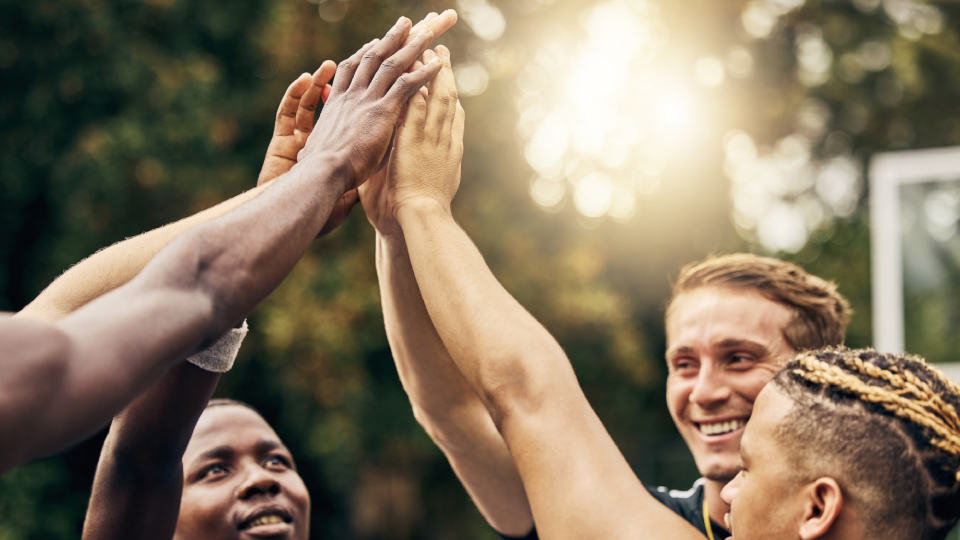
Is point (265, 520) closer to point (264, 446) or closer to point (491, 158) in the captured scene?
point (264, 446)

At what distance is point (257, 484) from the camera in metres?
2.97

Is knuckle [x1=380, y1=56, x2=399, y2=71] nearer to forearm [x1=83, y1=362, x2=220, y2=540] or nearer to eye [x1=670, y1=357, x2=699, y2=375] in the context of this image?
forearm [x1=83, y1=362, x2=220, y2=540]

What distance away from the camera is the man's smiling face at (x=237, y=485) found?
9.64 feet

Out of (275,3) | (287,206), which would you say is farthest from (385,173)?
(275,3)

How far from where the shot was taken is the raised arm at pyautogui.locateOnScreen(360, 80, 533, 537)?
8.41 ft

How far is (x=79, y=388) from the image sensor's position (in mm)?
1418

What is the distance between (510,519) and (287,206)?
154cm

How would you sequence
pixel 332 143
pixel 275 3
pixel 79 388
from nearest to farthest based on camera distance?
pixel 79 388, pixel 332 143, pixel 275 3

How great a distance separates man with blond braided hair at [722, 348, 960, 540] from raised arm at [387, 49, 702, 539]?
20 cm

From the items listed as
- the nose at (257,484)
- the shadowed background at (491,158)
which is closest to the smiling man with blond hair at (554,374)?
the nose at (257,484)

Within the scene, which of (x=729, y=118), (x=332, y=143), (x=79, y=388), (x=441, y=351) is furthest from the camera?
(x=729, y=118)

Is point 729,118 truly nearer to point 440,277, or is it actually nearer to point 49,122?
point 49,122

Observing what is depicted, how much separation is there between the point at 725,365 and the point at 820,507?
107 centimetres

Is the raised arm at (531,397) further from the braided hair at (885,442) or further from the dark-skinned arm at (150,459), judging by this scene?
the dark-skinned arm at (150,459)
